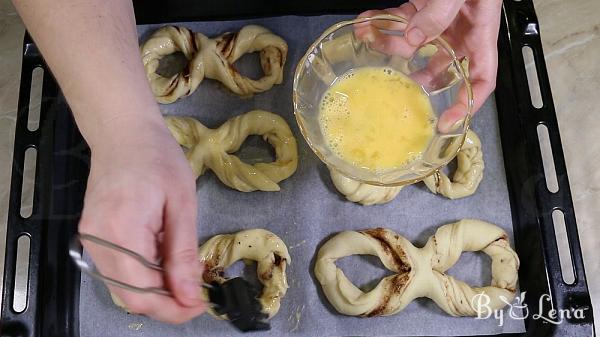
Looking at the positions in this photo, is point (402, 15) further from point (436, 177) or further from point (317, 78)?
point (436, 177)

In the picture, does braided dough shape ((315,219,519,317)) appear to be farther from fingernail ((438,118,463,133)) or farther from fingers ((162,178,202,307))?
fingers ((162,178,202,307))

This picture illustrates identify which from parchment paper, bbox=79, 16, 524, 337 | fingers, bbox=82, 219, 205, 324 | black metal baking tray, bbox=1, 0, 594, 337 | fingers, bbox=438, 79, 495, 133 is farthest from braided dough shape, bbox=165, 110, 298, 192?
fingers, bbox=82, 219, 205, 324

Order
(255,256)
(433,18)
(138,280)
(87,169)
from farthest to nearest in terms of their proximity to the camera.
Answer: (87,169), (255,256), (433,18), (138,280)

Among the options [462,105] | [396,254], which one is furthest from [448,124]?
[396,254]

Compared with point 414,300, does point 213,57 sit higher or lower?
higher

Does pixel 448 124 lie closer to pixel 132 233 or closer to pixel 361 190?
pixel 361 190

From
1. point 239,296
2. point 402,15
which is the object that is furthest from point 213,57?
point 239,296
